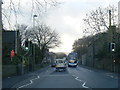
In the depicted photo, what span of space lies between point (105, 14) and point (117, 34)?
4.00 meters

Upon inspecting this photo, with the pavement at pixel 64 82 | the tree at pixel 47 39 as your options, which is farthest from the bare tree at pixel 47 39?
the pavement at pixel 64 82

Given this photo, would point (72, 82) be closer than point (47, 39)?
Yes

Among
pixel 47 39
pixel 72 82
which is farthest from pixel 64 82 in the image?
pixel 47 39

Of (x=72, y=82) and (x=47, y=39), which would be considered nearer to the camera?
(x=72, y=82)

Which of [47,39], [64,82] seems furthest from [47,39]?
[64,82]

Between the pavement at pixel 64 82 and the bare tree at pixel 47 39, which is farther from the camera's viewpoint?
the bare tree at pixel 47 39

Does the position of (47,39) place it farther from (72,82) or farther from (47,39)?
(72,82)

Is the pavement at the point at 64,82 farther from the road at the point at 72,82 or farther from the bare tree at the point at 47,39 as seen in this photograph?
the bare tree at the point at 47,39

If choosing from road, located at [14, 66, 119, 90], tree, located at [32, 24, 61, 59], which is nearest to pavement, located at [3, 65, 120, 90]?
road, located at [14, 66, 119, 90]

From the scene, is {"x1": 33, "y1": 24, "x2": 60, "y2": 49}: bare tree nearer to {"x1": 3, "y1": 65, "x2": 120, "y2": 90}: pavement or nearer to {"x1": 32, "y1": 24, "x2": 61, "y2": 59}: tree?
{"x1": 32, "y1": 24, "x2": 61, "y2": 59}: tree

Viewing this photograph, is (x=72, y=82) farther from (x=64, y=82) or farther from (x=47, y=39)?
(x=47, y=39)

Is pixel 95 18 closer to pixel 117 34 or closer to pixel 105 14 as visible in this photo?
pixel 105 14

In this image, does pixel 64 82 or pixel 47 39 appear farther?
pixel 47 39

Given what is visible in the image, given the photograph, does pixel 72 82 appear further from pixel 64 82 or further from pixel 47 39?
pixel 47 39
